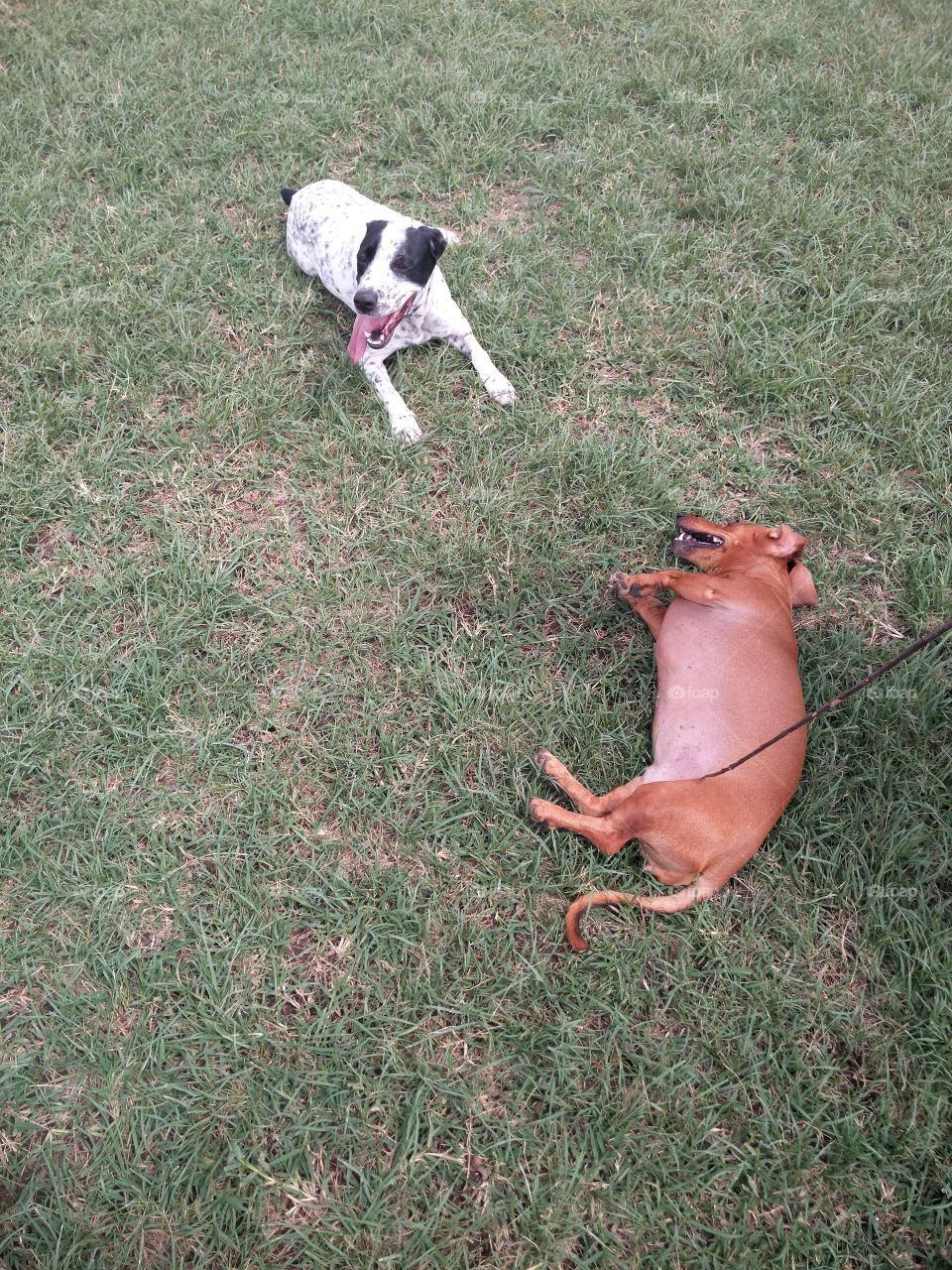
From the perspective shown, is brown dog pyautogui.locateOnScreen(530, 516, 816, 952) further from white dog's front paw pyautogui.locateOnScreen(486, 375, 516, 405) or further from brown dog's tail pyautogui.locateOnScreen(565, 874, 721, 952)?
white dog's front paw pyautogui.locateOnScreen(486, 375, 516, 405)

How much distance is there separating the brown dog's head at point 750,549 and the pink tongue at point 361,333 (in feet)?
4.63

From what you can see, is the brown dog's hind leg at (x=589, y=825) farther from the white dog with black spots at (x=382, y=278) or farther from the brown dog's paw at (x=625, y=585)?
the white dog with black spots at (x=382, y=278)

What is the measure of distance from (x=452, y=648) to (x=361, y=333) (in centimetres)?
136

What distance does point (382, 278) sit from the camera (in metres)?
3.13

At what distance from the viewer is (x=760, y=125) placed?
445 centimetres

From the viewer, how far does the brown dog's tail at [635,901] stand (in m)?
2.27

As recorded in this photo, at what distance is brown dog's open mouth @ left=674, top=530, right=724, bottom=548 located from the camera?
2.77m

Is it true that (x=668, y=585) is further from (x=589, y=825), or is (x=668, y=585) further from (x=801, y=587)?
(x=589, y=825)

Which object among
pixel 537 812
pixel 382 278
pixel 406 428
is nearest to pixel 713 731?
pixel 537 812

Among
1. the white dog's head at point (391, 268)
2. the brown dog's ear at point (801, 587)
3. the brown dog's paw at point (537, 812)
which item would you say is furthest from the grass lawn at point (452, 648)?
the white dog's head at point (391, 268)

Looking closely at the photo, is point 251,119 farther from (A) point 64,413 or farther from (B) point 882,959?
(B) point 882,959

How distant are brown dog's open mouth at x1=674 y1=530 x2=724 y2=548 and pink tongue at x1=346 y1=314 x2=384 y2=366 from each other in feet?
4.62

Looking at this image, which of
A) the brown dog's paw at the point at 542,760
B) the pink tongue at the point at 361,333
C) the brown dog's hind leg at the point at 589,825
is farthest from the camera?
the pink tongue at the point at 361,333

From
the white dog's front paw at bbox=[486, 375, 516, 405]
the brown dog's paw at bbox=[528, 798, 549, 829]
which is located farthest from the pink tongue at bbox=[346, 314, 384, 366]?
the brown dog's paw at bbox=[528, 798, 549, 829]
